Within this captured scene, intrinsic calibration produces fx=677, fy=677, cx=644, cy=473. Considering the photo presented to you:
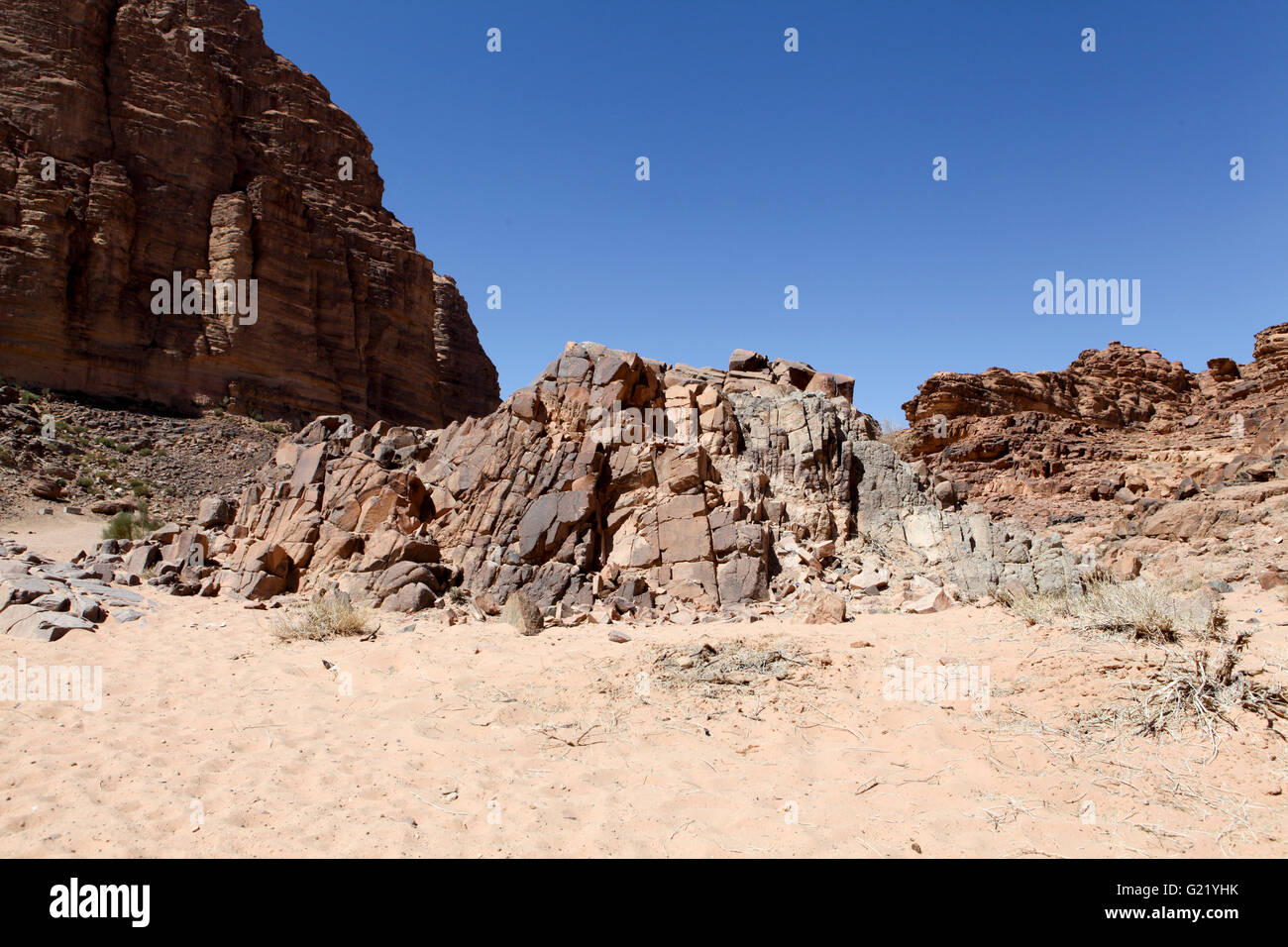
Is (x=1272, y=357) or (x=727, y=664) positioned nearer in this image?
(x=727, y=664)

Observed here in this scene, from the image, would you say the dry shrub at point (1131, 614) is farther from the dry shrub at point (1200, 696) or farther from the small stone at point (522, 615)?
the small stone at point (522, 615)

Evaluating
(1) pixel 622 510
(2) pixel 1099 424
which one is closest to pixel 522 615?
(1) pixel 622 510

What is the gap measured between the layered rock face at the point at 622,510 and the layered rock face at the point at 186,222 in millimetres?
24346

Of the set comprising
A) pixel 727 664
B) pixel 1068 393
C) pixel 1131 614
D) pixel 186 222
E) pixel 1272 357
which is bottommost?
pixel 727 664

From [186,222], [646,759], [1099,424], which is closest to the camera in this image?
[646,759]

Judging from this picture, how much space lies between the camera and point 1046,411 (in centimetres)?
3559

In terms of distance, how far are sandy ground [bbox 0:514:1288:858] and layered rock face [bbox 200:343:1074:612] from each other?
311cm

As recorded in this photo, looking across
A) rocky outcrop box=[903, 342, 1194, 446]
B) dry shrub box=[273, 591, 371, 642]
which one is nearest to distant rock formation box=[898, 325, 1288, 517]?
rocky outcrop box=[903, 342, 1194, 446]

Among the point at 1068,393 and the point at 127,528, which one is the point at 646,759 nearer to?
the point at 127,528

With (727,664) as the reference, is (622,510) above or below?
above

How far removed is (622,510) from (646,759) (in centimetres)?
682

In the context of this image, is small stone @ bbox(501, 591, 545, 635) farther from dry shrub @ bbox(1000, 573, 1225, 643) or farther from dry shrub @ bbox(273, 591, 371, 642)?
dry shrub @ bbox(1000, 573, 1225, 643)

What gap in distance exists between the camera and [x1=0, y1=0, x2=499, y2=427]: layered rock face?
101 feet

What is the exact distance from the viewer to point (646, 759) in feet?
17.7
